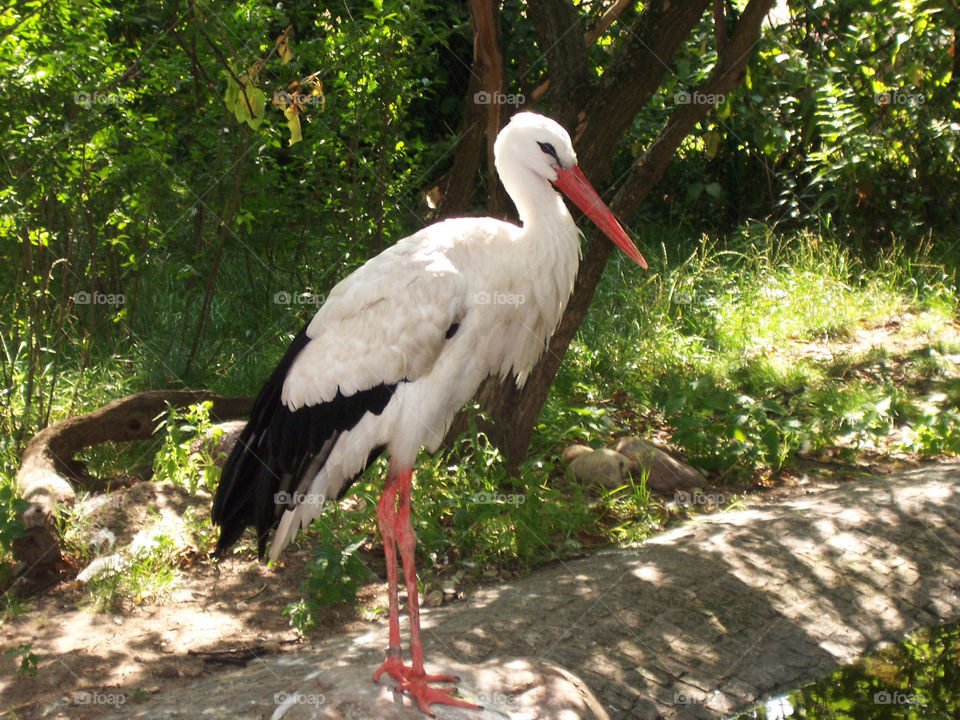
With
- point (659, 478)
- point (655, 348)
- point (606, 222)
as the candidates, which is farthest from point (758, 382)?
point (606, 222)

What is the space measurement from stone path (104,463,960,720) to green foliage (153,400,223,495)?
141 centimetres

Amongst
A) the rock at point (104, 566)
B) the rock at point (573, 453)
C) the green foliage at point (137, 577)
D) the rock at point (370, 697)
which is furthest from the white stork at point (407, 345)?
the rock at point (573, 453)

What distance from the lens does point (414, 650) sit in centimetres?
380

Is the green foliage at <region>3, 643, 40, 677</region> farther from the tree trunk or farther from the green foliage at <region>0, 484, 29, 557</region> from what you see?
the tree trunk

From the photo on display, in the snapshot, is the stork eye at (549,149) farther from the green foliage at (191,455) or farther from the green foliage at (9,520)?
the green foliage at (9,520)

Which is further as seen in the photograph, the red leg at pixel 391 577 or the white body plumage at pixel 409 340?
the white body plumage at pixel 409 340

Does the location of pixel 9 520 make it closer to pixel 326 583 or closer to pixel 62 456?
pixel 62 456

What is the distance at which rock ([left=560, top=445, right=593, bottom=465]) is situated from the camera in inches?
243

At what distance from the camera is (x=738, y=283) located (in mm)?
9016

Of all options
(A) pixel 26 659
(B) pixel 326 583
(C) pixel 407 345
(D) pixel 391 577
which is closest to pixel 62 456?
(A) pixel 26 659

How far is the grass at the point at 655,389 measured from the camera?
5.33m

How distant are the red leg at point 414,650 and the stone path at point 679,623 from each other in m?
0.06

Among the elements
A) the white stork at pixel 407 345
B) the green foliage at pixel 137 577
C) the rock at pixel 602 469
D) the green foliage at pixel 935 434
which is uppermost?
the white stork at pixel 407 345

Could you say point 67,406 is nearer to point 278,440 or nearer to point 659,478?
point 278,440
